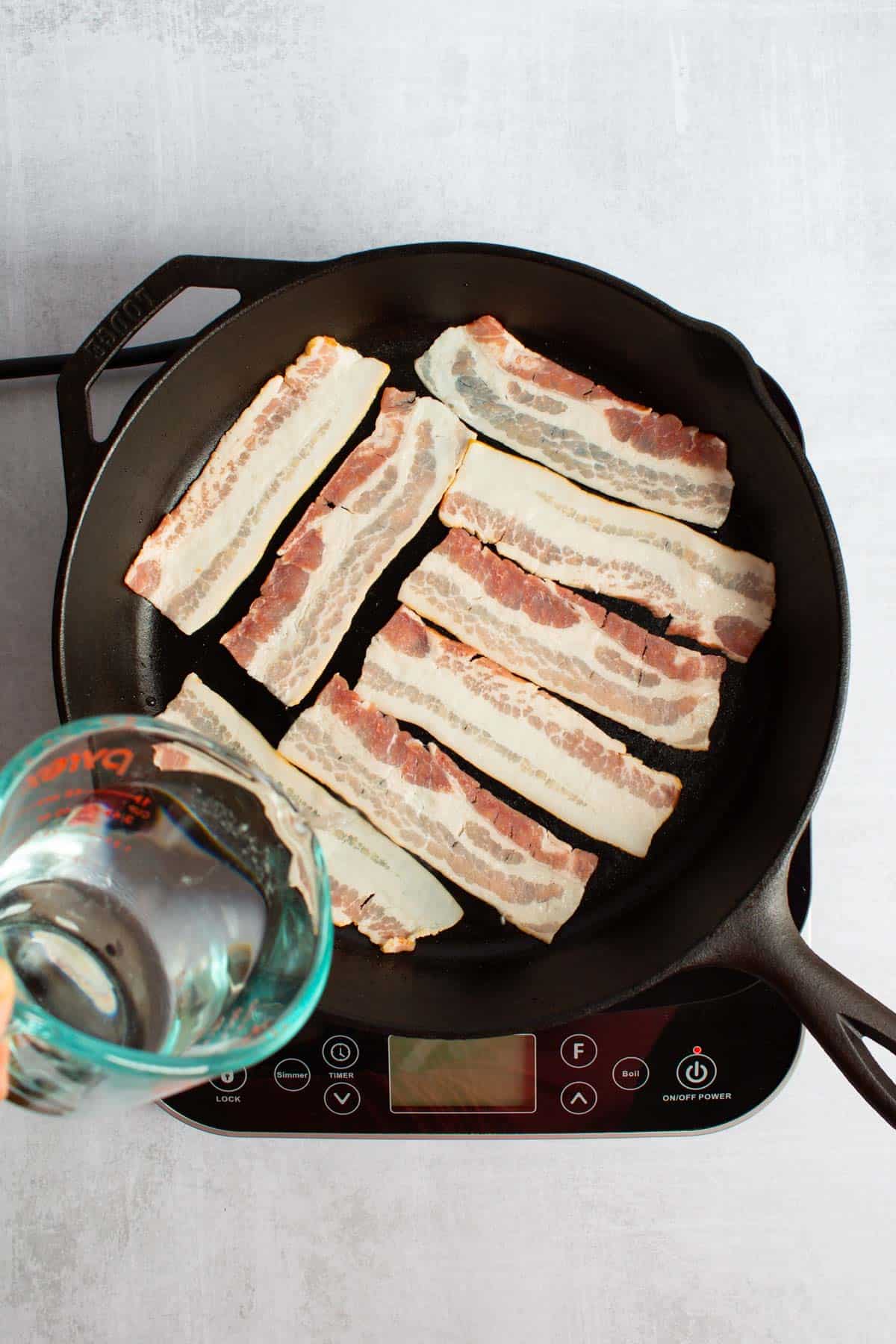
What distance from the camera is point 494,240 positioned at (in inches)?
45.3

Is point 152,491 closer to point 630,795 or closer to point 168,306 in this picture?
point 168,306

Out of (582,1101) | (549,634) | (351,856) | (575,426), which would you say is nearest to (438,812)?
(351,856)

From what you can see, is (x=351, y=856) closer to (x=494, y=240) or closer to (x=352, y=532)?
(x=352, y=532)

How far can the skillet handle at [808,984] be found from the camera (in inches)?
34.1

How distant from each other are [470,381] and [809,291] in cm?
39

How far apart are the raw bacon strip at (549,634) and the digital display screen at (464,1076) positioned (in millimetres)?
392

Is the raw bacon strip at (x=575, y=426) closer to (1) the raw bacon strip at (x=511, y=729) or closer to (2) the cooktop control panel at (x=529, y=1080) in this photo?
(1) the raw bacon strip at (x=511, y=729)

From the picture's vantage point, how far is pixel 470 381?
1.19 metres

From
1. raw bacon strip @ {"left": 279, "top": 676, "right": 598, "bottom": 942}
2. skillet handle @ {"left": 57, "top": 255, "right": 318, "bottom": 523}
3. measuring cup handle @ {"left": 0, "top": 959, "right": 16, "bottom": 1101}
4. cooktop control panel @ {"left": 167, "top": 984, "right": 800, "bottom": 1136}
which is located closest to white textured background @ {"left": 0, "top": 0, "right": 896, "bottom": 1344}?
cooktop control panel @ {"left": 167, "top": 984, "right": 800, "bottom": 1136}

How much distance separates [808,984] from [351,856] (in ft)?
1.67

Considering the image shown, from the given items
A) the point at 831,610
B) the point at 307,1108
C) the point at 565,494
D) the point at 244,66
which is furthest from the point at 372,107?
the point at 307,1108

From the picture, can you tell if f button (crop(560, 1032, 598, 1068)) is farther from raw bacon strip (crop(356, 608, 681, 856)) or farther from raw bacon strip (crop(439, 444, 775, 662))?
raw bacon strip (crop(439, 444, 775, 662))

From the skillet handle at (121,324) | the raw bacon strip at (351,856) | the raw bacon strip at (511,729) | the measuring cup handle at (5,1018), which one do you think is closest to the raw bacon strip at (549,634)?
the raw bacon strip at (511,729)

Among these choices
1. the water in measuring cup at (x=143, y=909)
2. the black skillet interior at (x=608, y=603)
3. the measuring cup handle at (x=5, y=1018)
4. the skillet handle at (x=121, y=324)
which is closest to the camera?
the measuring cup handle at (x=5, y=1018)
